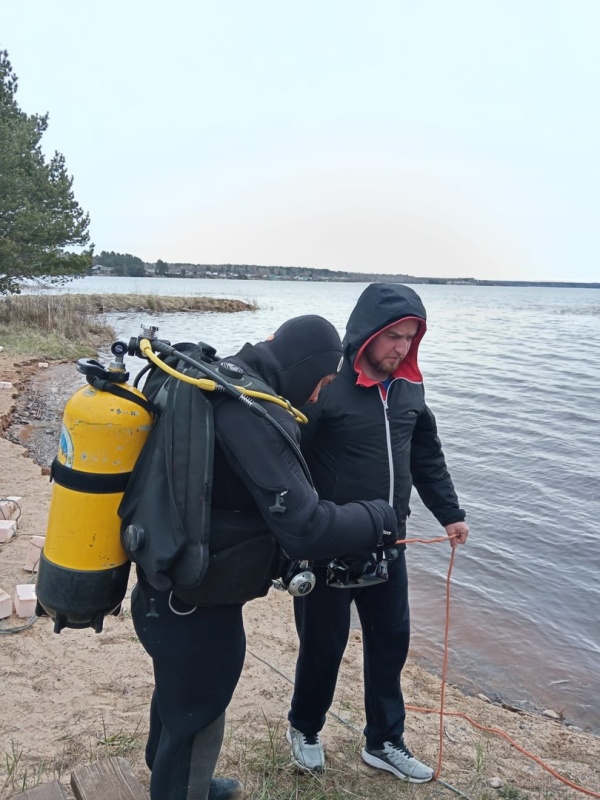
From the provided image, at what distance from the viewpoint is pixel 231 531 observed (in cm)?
185

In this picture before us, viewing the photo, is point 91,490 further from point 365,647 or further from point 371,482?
point 365,647

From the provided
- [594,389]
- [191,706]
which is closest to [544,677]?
[191,706]

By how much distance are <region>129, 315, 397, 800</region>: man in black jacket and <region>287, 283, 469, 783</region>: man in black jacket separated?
1.95ft

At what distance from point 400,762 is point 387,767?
0.22 ft

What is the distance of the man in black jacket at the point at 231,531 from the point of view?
174cm

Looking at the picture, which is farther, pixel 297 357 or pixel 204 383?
pixel 297 357

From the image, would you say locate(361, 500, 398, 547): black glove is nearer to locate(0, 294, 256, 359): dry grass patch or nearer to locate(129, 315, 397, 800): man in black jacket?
locate(129, 315, 397, 800): man in black jacket

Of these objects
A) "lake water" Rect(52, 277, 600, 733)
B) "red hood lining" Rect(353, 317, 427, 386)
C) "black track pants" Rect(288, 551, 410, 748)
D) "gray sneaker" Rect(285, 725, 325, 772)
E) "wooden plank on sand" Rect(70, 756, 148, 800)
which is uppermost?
"red hood lining" Rect(353, 317, 427, 386)

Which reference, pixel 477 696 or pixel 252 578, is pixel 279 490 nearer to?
pixel 252 578

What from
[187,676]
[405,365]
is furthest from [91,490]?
[405,365]

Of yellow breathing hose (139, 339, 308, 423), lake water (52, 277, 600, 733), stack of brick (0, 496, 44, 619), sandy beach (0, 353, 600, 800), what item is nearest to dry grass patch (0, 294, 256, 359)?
lake water (52, 277, 600, 733)

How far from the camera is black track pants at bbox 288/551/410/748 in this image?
2.73m

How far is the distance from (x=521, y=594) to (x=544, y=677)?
47.4 inches

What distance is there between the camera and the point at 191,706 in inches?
76.5
